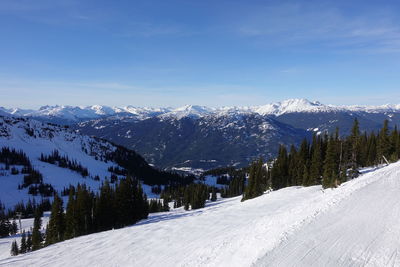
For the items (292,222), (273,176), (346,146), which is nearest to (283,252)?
(292,222)

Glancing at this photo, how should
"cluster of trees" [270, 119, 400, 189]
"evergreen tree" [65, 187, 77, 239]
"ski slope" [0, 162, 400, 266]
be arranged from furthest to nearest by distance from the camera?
"evergreen tree" [65, 187, 77, 239]
"cluster of trees" [270, 119, 400, 189]
"ski slope" [0, 162, 400, 266]

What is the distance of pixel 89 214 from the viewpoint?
194 ft

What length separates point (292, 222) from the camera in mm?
18859

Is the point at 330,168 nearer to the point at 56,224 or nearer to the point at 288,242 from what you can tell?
the point at 288,242

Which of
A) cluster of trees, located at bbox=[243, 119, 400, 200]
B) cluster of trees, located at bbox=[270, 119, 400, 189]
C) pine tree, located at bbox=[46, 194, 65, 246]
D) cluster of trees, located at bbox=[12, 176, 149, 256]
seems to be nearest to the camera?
cluster of trees, located at bbox=[270, 119, 400, 189]

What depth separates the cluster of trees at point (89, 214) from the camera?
57469 mm

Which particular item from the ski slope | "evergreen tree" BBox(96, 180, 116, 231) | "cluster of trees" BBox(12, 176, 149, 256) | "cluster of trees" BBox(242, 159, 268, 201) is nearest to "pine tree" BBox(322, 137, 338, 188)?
the ski slope

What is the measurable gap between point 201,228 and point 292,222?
12.2 meters

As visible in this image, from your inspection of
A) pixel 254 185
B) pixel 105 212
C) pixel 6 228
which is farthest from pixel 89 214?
pixel 6 228

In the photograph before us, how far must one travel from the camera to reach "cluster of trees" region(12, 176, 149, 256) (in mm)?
57469

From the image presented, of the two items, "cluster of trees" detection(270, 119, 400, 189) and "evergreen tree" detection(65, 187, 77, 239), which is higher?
"cluster of trees" detection(270, 119, 400, 189)

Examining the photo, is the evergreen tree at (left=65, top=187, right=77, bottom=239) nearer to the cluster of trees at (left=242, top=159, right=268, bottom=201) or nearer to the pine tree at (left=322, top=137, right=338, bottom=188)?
the cluster of trees at (left=242, top=159, right=268, bottom=201)

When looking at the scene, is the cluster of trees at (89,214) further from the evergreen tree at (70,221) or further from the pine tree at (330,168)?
the pine tree at (330,168)

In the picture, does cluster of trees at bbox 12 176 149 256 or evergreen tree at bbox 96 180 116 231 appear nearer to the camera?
cluster of trees at bbox 12 176 149 256
